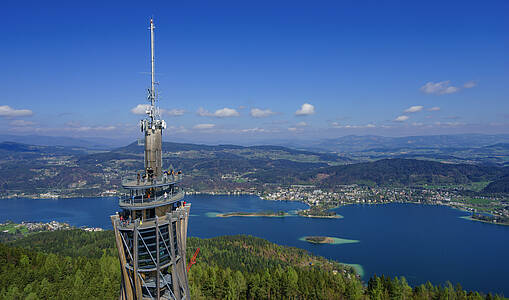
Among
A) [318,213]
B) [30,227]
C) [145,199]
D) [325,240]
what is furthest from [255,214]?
[145,199]

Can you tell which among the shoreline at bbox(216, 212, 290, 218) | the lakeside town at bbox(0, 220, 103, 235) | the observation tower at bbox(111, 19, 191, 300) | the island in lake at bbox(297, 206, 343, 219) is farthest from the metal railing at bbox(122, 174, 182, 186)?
the island in lake at bbox(297, 206, 343, 219)

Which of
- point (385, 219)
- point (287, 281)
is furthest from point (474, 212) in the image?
point (287, 281)

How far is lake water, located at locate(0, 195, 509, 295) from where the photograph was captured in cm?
9931

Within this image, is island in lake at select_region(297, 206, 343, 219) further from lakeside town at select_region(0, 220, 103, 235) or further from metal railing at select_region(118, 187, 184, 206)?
metal railing at select_region(118, 187, 184, 206)

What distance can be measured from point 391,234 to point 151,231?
471 ft

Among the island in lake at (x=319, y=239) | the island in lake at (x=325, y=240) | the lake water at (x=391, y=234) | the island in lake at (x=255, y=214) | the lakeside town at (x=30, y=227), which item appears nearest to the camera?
the lake water at (x=391, y=234)

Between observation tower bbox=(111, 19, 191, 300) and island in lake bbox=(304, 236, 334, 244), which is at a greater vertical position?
Answer: observation tower bbox=(111, 19, 191, 300)

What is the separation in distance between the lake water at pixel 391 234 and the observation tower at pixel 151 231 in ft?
283

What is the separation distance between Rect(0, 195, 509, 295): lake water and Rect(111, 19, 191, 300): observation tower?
86.3 m

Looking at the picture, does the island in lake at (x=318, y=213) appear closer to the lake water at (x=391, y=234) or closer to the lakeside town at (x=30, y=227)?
the lake water at (x=391, y=234)

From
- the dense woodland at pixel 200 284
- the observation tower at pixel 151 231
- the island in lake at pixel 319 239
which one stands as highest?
the observation tower at pixel 151 231

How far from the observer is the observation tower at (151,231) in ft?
63.7

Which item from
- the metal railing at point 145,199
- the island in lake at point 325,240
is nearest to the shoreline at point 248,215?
the island in lake at point 325,240

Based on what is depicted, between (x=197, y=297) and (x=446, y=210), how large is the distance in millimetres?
186124
